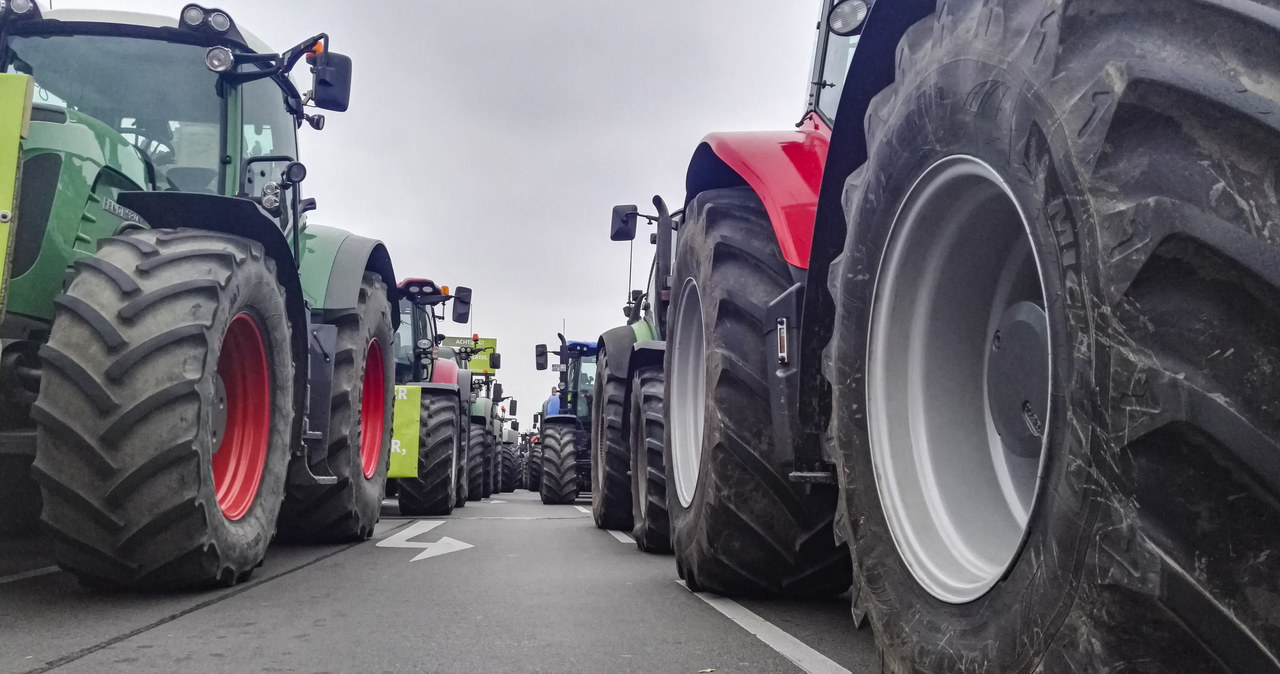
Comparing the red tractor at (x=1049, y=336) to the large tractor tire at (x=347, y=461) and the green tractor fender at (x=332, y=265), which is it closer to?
the large tractor tire at (x=347, y=461)

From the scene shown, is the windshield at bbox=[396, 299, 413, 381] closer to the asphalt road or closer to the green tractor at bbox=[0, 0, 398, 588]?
the green tractor at bbox=[0, 0, 398, 588]

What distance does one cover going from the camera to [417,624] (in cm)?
351

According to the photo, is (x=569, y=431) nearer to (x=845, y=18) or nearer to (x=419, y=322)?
(x=419, y=322)

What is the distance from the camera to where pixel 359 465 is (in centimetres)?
672

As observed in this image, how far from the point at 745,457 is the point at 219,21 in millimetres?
3665

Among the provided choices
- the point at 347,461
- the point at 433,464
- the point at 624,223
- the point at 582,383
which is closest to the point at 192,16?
the point at 347,461

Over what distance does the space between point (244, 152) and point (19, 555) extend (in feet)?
7.80

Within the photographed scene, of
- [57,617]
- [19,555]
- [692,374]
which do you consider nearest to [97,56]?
[19,555]

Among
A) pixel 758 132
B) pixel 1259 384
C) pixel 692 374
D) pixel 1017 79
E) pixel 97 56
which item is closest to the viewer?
pixel 1259 384

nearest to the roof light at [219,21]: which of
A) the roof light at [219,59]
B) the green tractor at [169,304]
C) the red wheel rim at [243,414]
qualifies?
the green tractor at [169,304]

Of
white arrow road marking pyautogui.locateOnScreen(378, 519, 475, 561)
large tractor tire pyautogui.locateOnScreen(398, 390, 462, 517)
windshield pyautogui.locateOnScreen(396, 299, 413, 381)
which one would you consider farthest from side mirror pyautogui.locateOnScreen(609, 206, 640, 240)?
windshield pyautogui.locateOnScreen(396, 299, 413, 381)

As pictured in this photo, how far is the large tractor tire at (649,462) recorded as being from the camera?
19.1ft

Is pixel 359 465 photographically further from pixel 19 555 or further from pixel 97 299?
pixel 97 299

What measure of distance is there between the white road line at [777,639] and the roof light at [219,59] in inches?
137
